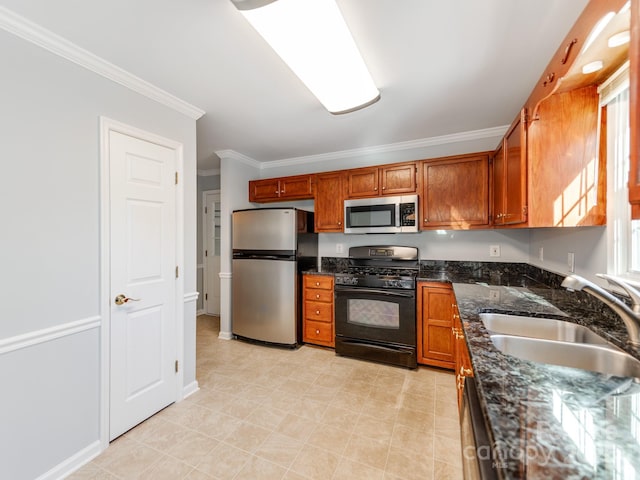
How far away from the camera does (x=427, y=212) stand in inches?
113

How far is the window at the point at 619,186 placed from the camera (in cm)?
129

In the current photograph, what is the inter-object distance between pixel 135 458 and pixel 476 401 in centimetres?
194

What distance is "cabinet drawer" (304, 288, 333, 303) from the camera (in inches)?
122

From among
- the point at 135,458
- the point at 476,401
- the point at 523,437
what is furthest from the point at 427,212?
the point at 135,458

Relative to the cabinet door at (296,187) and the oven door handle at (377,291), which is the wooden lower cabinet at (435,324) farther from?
the cabinet door at (296,187)

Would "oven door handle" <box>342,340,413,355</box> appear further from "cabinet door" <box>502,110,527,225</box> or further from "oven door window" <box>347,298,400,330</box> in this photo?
"cabinet door" <box>502,110,527,225</box>

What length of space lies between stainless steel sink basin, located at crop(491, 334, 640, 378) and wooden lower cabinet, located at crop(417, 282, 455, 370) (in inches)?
52.6

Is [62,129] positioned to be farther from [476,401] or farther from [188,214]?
[476,401]

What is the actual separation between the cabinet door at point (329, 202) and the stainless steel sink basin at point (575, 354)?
7.22 ft

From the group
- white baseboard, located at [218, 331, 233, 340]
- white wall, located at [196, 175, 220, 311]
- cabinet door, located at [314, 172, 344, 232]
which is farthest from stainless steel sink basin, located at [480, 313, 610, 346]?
white wall, located at [196, 175, 220, 311]

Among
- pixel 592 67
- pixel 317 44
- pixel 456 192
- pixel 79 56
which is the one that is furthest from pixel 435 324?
pixel 79 56

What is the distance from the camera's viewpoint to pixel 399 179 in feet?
9.83

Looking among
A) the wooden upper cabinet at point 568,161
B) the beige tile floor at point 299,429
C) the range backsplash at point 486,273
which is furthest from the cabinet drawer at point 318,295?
the wooden upper cabinet at point 568,161

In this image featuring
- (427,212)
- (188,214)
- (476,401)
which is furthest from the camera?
(427,212)
